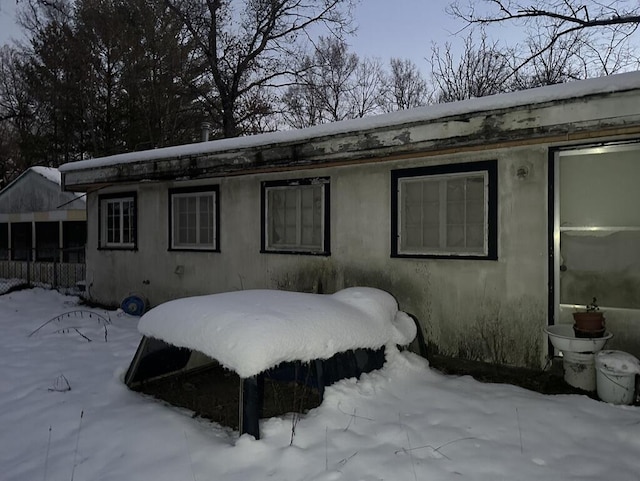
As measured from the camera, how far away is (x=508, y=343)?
200 inches

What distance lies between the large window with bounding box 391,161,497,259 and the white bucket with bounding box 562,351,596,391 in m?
1.31

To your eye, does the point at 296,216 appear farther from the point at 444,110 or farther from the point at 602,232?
the point at 602,232

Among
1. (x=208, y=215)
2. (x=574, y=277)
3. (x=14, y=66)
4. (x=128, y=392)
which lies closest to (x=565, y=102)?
(x=574, y=277)

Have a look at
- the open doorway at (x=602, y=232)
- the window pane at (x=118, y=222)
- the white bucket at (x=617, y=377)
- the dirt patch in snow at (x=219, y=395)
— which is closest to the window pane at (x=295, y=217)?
the dirt patch in snow at (x=219, y=395)

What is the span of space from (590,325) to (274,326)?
3130 millimetres

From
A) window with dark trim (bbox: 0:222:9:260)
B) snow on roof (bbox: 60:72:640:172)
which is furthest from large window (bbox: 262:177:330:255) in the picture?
window with dark trim (bbox: 0:222:9:260)

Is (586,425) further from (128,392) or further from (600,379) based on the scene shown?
(128,392)

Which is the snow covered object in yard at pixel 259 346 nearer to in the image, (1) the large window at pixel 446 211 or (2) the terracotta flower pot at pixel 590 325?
(1) the large window at pixel 446 211

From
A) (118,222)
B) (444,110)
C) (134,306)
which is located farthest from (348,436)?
(118,222)

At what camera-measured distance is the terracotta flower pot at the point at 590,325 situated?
14.5 ft

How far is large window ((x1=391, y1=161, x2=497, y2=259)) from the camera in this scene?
5.19 meters

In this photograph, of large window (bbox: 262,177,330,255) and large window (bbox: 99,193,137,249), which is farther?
large window (bbox: 99,193,137,249)

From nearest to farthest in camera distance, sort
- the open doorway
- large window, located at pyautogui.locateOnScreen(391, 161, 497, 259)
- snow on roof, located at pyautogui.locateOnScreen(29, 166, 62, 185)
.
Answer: the open doorway
large window, located at pyautogui.locateOnScreen(391, 161, 497, 259)
snow on roof, located at pyautogui.locateOnScreen(29, 166, 62, 185)

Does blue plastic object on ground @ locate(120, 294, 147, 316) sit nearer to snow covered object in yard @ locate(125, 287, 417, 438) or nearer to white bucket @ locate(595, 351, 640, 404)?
snow covered object in yard @ locate(125, 287, 417, 438)
